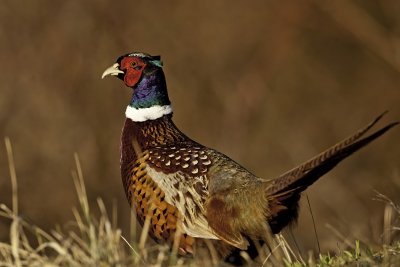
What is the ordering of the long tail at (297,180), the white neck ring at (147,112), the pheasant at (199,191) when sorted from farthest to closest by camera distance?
the white neck ring at (147,112)
the pheasant at (199,191)
the long tail at (297,180)

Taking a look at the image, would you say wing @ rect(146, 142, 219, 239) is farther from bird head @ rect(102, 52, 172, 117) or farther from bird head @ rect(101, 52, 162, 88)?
bird head @ rect(101, 52, 162, 88)

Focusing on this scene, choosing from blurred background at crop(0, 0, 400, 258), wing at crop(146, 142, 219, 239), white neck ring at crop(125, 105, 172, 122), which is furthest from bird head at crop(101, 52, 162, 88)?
blurred background at crop(0, 0, 400, 258)

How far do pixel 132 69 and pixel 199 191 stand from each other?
1.05 m

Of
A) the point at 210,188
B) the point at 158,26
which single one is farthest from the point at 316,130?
the point at 210,188

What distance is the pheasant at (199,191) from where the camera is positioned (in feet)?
16.4

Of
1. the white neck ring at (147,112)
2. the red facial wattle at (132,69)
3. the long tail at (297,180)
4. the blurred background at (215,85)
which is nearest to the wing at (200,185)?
the long tail at (297,180)

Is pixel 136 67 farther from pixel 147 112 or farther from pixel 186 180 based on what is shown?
pixel 186 180

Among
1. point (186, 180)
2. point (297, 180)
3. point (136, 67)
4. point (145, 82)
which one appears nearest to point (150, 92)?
point (145, 82)

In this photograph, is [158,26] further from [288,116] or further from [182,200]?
[182,200]

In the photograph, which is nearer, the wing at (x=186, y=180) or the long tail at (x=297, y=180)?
the long tail at (x=297, y=180)

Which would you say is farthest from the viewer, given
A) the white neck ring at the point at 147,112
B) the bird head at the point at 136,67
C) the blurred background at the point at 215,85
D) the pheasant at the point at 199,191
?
the blurred background at the point at 215,85

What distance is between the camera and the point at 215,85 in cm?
1277

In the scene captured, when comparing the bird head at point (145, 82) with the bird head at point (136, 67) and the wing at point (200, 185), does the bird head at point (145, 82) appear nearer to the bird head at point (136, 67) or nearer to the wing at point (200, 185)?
the bird head at point (136, 67)

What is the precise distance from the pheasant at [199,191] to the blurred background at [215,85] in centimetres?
559
